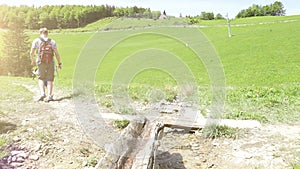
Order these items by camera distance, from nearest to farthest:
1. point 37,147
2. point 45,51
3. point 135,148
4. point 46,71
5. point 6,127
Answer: point 135,148 → point 37,147 → point 6,127 → point 45,51 → point 46,71

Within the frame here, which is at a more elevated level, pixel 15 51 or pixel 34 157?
pixel 15 51

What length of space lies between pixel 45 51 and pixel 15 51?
21944 mm

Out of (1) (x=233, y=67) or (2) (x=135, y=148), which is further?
(1) (x=233, y=67)

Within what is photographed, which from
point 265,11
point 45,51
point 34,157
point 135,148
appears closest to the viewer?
point 135,148

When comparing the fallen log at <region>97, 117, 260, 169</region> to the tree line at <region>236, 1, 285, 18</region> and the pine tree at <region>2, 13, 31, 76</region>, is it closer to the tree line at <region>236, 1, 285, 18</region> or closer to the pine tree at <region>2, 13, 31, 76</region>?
the pine tree at <region>2, 13, 31, 76</region>

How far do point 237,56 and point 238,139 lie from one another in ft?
59.9

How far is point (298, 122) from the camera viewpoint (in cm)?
650

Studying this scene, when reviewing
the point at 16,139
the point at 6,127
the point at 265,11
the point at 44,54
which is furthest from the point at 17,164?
the point at 265,11

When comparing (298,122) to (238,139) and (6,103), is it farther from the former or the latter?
(6,103)

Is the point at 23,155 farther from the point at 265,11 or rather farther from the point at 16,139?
the point at 265,11

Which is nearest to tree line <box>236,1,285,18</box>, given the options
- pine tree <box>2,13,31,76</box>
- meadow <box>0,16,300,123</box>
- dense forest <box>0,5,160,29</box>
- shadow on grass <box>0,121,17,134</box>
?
meadow <box>0,16,300,123</box>

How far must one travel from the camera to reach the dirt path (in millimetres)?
4684

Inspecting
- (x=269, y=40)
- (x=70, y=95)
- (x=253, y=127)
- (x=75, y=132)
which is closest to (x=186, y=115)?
(x=253, y=127)

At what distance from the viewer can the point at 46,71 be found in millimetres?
7758
